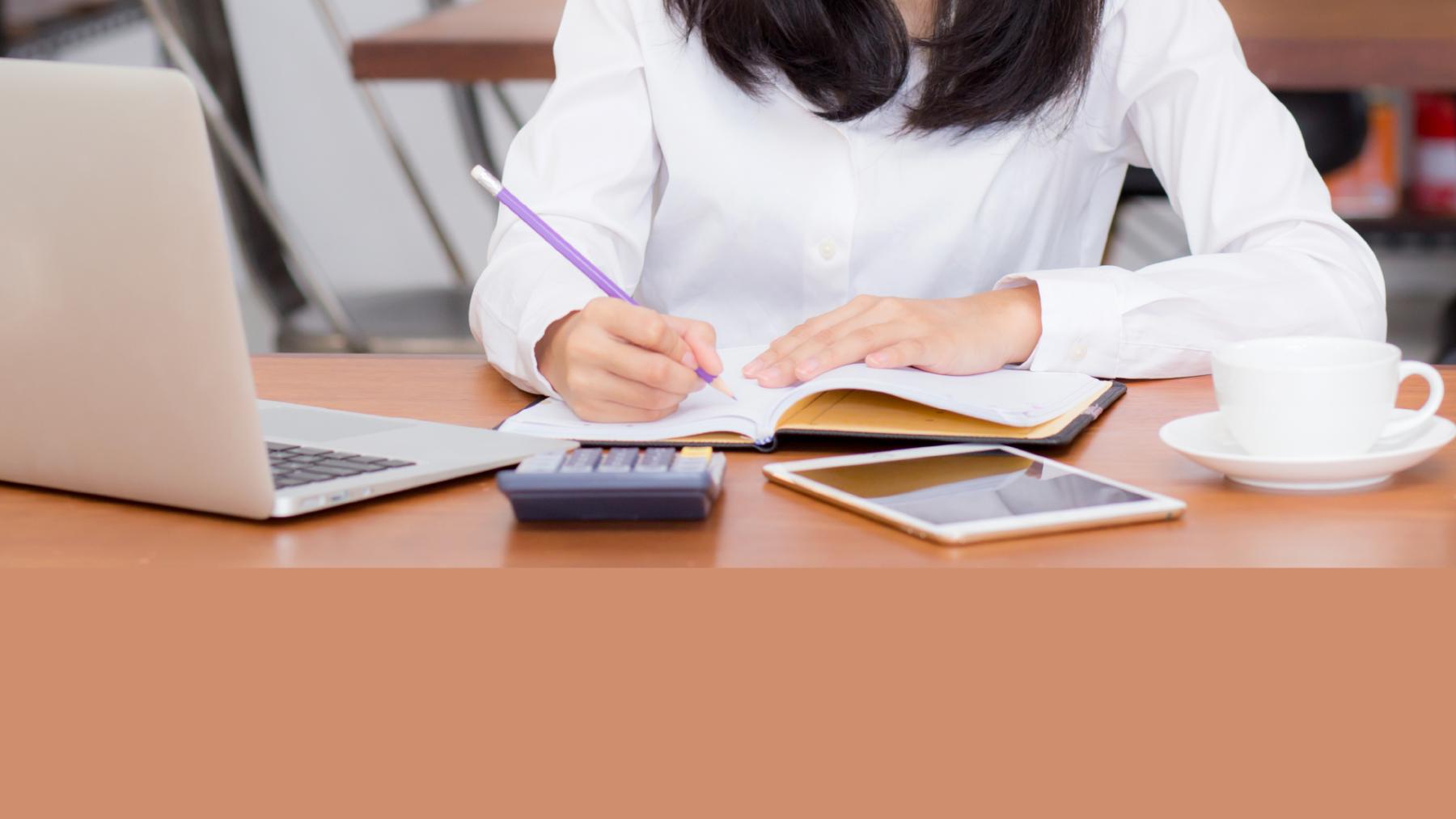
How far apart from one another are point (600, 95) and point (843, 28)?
23cm

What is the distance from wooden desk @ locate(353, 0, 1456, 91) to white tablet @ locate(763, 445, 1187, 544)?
1.43 m

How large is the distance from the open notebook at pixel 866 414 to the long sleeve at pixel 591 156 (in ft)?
0.95

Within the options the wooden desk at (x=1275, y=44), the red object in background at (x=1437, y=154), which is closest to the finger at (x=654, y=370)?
the wooden desk at (x=1275, y=44)

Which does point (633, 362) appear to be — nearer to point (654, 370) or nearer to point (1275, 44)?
point (654, 370)

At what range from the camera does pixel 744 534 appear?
2.15 ft

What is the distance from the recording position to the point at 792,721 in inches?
22.5

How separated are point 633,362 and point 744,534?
0.69 ft

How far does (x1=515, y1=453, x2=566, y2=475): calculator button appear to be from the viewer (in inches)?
26.0

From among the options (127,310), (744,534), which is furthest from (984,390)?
(127,310)

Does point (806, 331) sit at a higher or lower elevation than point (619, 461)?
higher

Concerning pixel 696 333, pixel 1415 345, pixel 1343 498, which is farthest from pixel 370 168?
pixel 1343 498

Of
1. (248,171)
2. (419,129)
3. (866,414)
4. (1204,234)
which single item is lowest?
(866,414)

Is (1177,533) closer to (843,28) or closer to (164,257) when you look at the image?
(164,257)

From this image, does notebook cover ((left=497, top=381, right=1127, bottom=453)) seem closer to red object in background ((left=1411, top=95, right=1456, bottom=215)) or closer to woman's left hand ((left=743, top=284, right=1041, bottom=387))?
woman's left hand ((left=743, top=284, right=1041, bottom=387))
